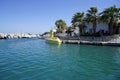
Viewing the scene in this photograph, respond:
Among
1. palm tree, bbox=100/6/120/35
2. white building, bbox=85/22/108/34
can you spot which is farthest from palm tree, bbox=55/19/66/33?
palm tree, bbox=100/6/120/35

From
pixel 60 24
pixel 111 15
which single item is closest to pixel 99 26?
pixel 111 15

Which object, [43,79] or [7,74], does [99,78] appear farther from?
[7,74]

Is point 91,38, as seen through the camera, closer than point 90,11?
Yes

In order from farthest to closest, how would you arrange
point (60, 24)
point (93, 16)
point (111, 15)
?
point (60, 24) < point (93, 16) < point (111, 15)

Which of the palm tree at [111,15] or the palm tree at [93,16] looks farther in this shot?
the palm tree at [93,16]

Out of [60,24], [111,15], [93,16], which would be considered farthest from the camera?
[60,24]

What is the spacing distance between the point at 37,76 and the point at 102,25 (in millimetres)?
42265

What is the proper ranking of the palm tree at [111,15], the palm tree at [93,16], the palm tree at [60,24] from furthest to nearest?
the palm tree at [60,24], the palm tree at [93,16], the palm tree at [111,15]

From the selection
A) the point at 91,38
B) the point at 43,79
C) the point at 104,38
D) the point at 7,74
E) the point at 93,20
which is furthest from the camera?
the point at 93,20

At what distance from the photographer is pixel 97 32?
161 feet

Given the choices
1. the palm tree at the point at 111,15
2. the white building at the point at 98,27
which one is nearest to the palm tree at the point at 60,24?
the white building at the point at 98,27

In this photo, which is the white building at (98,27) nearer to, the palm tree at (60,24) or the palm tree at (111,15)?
the palm tree at (111,15)

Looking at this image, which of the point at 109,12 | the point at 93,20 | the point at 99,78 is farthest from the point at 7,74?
the point at 93,20

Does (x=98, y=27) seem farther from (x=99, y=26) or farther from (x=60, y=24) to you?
(x=60, y=24)
